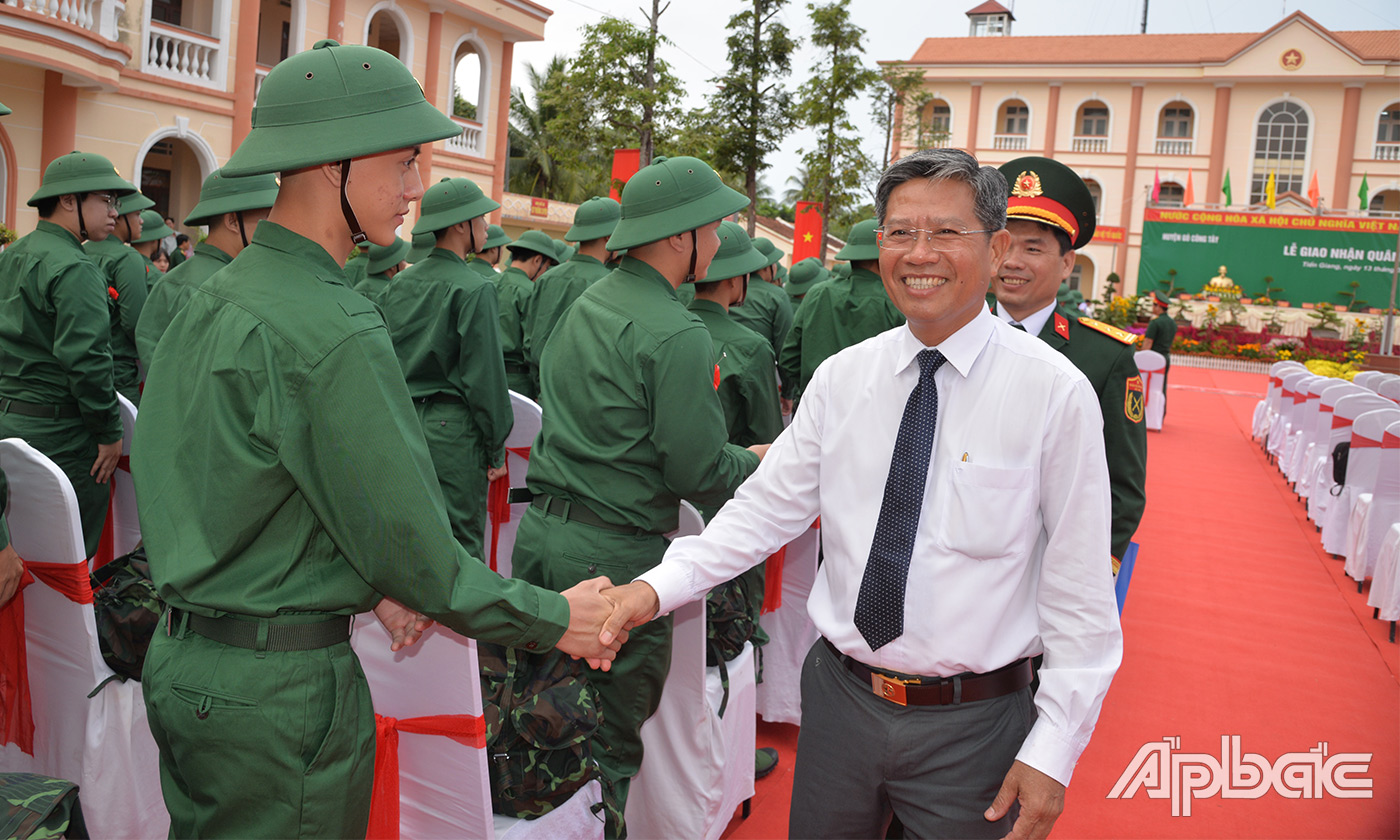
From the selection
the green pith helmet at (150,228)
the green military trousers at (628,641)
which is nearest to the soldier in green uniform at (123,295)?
the green pith helmet at (150,228)

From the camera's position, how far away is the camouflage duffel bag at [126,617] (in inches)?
103

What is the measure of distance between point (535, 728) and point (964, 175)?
174 cm

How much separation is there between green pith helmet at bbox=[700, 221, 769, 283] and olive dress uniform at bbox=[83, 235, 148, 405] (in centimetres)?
382

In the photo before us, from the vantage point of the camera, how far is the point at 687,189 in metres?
3.27

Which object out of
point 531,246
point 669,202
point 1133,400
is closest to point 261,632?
point 669,202

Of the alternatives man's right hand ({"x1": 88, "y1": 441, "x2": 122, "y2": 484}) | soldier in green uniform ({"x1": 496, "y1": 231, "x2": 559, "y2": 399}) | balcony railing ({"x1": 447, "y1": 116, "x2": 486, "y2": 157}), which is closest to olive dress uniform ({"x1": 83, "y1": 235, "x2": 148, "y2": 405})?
man's right hand ({"x1": 88, "y1": 441, "x2": 122, "y2": 484})

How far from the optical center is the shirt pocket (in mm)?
1909

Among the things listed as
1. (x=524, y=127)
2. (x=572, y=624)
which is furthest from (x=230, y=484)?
(x=524, y=127)

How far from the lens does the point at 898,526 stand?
1.98 m

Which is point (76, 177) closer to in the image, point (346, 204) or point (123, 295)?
point (123, 295)

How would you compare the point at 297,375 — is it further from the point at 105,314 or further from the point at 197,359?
the point at 105,314

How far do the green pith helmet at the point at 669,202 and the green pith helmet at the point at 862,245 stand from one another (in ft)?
8.69

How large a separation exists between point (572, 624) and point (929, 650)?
0.82 meters

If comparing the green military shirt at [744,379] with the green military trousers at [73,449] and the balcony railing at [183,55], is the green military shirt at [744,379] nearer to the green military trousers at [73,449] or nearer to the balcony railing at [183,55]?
the green military trousers at [73,449]
